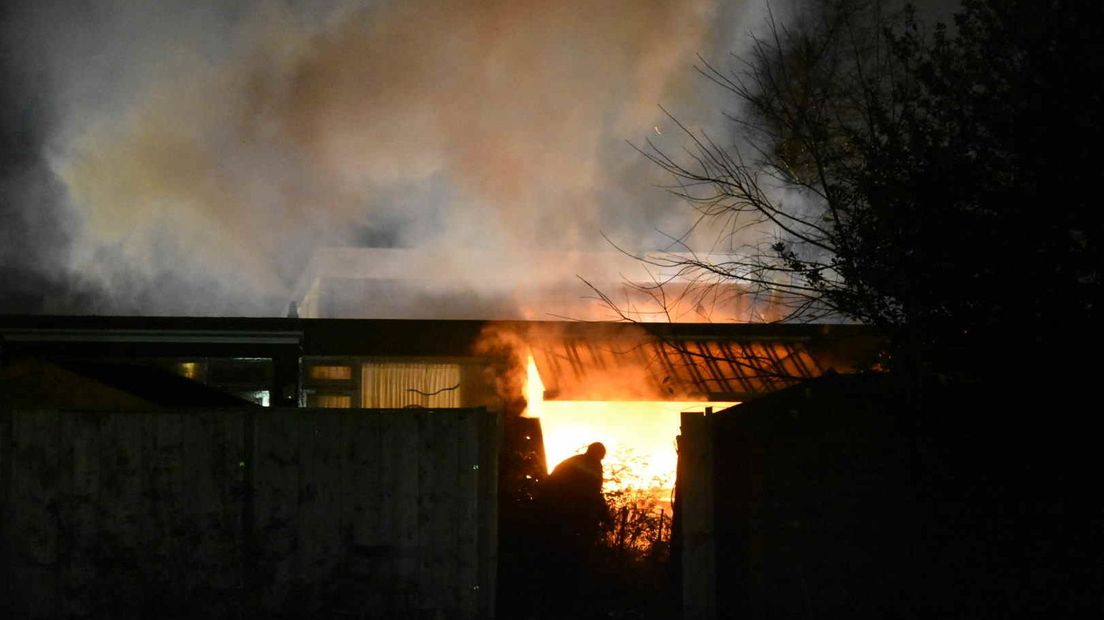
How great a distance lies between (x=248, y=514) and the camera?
7.19 metres

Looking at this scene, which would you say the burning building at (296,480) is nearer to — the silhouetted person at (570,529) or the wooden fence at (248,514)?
the wooden fence at (248,514)

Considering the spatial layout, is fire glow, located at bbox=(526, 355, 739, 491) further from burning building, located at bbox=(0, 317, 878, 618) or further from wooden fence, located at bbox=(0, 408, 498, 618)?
wooden fence, located at bbox=(0, 408, 498, 618)

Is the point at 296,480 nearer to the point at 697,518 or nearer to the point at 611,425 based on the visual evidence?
the point at 697,518

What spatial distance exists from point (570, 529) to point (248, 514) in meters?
2.73

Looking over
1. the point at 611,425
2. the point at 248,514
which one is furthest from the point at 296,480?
the point at 611,425

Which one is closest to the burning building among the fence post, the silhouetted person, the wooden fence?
the wooden fence

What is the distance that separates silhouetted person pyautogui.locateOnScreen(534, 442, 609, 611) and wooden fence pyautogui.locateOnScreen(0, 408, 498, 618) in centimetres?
88

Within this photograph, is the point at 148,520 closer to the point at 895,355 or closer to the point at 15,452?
the point at 15,452

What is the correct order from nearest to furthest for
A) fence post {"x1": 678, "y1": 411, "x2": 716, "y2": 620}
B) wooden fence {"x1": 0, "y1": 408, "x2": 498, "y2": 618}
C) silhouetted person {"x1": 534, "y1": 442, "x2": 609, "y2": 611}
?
wooden fence {"x1": 0, "y1": 408, "x2": 498, "y2": 618}
fence post {"x1": 678, "y1": 411, "x2": 716, "y2": 620}
silhouetted person {"x1": 534, "y1": 442, "x2": 609, "y2": 611}

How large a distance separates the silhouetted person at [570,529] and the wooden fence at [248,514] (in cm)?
88

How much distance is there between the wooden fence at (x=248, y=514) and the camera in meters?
7.13

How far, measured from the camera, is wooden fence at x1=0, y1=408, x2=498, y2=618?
7.13 meters

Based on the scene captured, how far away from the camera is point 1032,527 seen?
502 centimetres

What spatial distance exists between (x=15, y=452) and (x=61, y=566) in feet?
3.11
